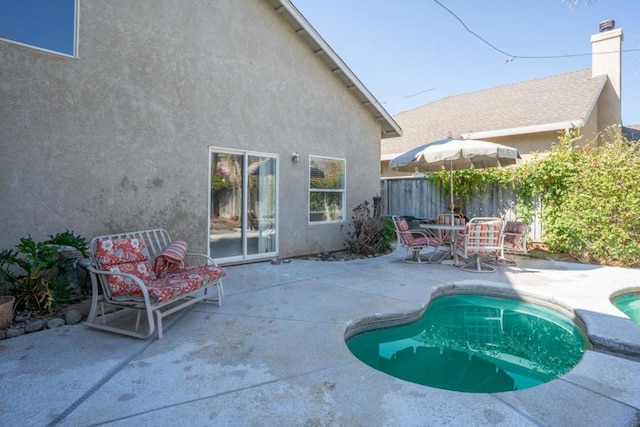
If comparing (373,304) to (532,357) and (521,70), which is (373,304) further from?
(521,70)

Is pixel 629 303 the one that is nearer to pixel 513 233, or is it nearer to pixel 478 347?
pixel 513 233

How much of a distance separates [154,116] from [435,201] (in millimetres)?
9166

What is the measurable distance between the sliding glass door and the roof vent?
568 inches

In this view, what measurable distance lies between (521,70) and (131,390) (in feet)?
57.0

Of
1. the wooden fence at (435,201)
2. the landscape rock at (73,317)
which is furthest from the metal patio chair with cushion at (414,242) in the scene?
the landscape rock at (73,317)

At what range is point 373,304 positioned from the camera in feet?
16.6

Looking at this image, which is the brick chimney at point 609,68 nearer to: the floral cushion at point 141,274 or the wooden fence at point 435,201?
the wooden fence at point 435,201

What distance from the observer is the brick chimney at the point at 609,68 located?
1343cm

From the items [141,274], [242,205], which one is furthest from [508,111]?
[141,274]

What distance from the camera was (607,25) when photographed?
13.8 metres

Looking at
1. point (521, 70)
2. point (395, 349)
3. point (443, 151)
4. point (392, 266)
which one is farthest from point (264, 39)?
point (521, 70)

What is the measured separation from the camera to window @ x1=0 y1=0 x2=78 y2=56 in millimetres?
5109

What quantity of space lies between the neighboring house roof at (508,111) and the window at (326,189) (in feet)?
20.3

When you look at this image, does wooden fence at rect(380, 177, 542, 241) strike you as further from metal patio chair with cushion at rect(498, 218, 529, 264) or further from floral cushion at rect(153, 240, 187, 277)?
floral cushion at rect(153, 240, 187, 277)
